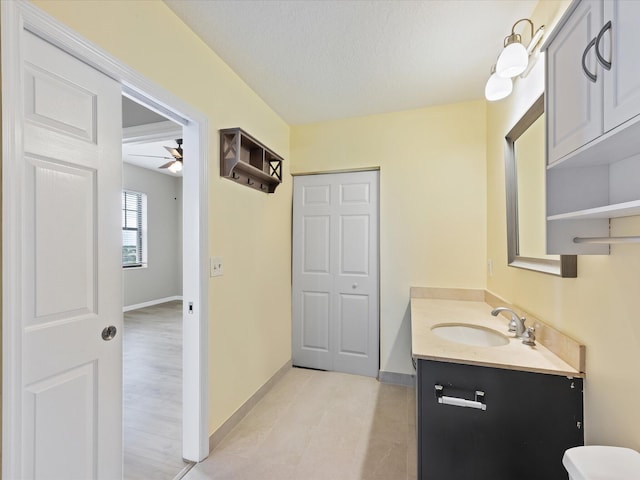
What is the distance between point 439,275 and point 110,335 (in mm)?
2431

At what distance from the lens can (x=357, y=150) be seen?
112 inches

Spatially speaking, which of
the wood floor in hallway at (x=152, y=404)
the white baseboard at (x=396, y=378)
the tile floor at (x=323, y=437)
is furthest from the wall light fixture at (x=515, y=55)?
the wood floor in hallway at (x=152, y=404)

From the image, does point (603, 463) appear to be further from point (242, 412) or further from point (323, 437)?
point (242, 412)

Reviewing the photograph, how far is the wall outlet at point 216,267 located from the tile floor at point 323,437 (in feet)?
3.67

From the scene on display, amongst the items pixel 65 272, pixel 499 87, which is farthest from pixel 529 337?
pixel 65 272

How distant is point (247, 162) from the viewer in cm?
227

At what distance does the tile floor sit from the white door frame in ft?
0.87

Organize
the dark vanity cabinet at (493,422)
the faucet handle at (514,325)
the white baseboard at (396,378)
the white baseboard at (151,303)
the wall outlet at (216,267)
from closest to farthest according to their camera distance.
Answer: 1. the dark vanity cabinet at (493,422)
2. the faucet handle at (514,325)
3. the wall outlet at (216,267)
4. the white baseboard at (396,378)
5. the white baseboard at (151,303)

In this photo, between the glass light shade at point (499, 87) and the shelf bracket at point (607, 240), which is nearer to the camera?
the shelf bracket at point (607, 240)

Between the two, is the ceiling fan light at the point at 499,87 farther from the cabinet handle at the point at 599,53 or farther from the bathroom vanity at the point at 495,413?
the bathroom vanity at the point at 495,413

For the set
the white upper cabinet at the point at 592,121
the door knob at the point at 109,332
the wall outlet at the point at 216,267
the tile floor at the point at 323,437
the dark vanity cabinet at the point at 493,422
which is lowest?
the tile floor at the point at 323,437

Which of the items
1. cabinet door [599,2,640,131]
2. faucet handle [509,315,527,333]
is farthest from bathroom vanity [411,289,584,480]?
cabinet door [599,2,640,131]

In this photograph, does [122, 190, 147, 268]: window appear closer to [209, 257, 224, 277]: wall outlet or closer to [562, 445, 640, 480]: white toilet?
[209, 257, 224, 277]: wall outlet

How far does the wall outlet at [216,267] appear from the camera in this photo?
1.81 metres
